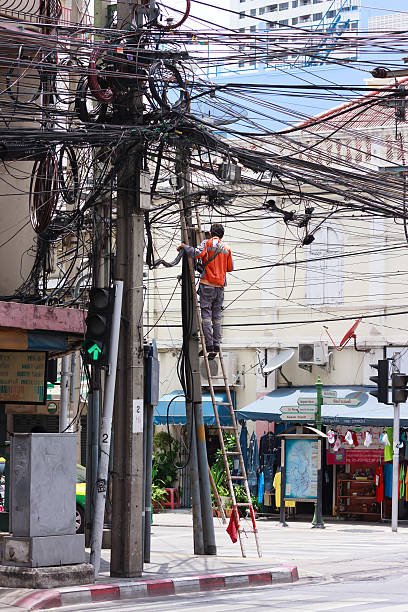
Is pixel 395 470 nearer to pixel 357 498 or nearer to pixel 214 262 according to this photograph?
pixel 357 498

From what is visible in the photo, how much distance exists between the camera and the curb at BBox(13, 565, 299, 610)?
1144cm

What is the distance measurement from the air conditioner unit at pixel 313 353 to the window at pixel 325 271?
1199 mm

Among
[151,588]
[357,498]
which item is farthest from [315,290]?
[151,588]

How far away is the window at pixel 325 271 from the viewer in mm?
28438

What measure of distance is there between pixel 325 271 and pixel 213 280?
Answer: 42.9 feet

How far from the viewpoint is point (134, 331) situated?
13.6 m

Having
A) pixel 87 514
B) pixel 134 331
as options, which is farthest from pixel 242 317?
pixel 134 331

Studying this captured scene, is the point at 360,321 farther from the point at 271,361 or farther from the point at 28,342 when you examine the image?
the point at 28,342

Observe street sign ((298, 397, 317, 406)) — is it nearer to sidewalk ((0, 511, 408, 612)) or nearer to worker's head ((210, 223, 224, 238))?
sidewalk ((0, 511, 408, 612))

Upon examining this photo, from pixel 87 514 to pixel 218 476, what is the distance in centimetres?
1187

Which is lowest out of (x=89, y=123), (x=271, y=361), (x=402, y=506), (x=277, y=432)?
(x=402, y=506)

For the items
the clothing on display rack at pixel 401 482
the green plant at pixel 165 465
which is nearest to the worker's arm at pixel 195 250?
the clothing on display rack at pixel 401 482

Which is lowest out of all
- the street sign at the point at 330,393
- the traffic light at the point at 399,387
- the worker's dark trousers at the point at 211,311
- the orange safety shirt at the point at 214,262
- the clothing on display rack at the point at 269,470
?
the clothing on display rack at the point at 269,470

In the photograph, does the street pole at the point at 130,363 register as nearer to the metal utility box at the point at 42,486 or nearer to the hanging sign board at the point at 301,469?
the metal utility box at the point at 42,486
